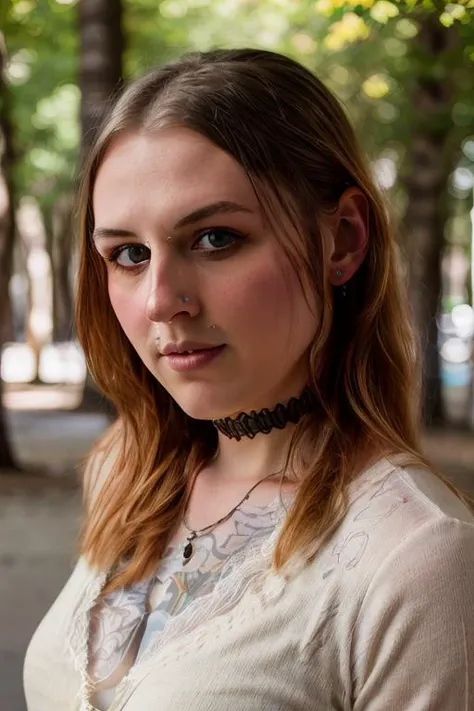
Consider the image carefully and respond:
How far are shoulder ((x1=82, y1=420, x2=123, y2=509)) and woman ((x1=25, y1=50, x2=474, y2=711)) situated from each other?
292 mm

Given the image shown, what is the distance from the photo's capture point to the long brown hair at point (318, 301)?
1.54 m

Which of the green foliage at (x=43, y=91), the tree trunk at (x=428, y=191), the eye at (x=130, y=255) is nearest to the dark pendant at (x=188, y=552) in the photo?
the eye at (x=130, y=255)

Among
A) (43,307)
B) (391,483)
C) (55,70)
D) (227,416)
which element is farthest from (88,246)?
(43,307)

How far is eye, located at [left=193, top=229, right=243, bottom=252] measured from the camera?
4.99 feet

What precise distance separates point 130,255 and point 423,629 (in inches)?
29.2

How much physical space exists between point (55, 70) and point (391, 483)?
12.6 meters

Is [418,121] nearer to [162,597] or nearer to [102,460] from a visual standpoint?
[102,460]

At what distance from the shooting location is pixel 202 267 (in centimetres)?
153

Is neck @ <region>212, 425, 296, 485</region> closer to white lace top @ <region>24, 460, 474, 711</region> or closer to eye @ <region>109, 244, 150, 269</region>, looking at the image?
white lace top @ <region>24, 460, 474, 711</region>

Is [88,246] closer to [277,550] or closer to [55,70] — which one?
[277,550]

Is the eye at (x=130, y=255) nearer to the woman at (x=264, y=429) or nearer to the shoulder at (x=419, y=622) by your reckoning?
the woman at (x=264, y=429)

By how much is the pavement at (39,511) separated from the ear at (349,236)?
3.70 ft

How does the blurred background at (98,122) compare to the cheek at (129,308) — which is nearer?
the cheek at (129,308)

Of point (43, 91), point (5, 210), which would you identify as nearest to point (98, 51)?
point (5, 210)
